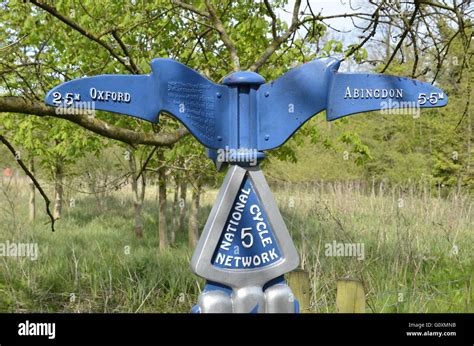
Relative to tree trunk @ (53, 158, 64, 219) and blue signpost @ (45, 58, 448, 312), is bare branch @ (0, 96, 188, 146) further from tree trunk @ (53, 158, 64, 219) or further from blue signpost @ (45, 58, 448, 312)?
tree trunk @ (53, 158, 64, 219)

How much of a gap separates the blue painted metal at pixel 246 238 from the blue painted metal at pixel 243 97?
0.23 m

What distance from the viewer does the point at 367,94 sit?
219cm

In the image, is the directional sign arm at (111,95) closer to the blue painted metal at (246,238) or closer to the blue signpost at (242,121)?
the blue signpost at (242,121)

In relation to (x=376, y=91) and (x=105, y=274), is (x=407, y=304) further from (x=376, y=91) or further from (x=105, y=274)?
(x=105, y=274)

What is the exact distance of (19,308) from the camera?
4449 millimetres

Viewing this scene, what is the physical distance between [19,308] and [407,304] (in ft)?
10.9

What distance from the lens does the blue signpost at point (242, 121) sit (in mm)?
1953

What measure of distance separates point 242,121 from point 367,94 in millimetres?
586

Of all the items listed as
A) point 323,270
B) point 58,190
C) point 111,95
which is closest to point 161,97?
point 111,95

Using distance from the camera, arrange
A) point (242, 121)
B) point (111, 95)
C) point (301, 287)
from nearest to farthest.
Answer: point (111, 95), point (242, 121), point (301, 287)
